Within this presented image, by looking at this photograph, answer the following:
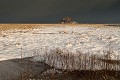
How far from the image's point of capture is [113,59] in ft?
47.2

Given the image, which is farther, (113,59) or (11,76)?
(113,59)

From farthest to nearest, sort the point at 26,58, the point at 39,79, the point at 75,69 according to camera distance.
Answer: the point at 26,58 < the point at 75,69 < the point at 39,79

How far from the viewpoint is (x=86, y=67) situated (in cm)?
1290

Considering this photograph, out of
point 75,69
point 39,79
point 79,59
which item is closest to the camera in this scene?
point 39,79

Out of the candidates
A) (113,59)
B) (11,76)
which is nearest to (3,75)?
(11,76)

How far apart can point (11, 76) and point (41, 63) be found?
2.72m

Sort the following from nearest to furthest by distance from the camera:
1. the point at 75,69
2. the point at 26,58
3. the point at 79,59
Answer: the point at 75,69 < the point at 79,59 < the point at 26,58

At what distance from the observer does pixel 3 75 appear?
1220cm

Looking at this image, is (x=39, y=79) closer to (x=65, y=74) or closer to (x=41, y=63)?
(x=65, y=74)

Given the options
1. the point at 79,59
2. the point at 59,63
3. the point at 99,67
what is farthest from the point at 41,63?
the point at 99,67

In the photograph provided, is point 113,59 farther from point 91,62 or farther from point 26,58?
point 26,58

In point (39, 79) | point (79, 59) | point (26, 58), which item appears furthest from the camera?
point (26, 58)

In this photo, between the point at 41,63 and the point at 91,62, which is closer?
the point at 91,62

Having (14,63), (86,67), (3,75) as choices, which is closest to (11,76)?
(3,75)
